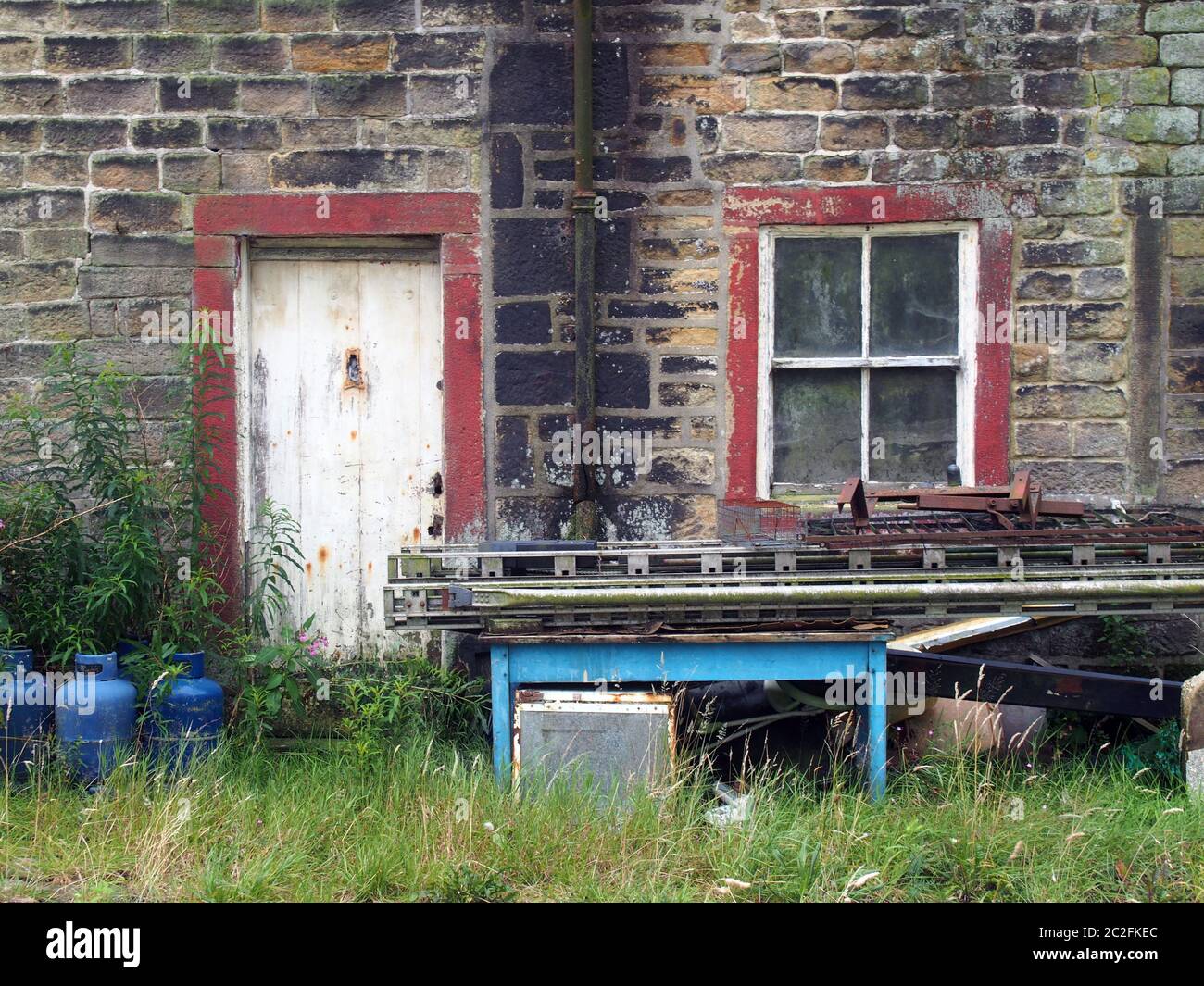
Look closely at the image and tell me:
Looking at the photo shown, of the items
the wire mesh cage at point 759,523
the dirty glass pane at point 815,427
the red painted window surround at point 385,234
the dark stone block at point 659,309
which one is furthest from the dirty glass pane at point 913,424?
the red painted window surround at point 385,234

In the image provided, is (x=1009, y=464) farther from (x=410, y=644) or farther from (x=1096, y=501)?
(x=410, y=644)

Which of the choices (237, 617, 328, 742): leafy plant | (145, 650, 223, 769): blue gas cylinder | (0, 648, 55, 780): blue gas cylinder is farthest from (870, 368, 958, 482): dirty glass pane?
(0, 648, 55, 780): blue gas cylinder

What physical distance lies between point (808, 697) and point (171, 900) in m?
2.75

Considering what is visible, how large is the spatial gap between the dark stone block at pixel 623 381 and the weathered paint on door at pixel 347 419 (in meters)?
0.94

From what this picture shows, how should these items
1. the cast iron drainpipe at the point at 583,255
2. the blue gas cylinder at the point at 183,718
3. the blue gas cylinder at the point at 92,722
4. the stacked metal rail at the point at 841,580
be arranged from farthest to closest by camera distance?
the cast iron drainpipe at the point at 583,255 < the blue gas cylinder at the point at 183,718 < the blue gas cylinder at the point at 92,722 < the stacked metal rail at the point at 841,580

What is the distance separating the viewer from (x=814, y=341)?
22.3ft

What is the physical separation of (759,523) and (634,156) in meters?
2.25

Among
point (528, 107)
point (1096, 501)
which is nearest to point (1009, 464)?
point (1096, 501)

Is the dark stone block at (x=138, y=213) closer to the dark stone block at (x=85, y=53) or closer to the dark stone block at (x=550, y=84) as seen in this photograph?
the dark stone block at (x=85, y=53)

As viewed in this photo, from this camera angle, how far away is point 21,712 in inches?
221

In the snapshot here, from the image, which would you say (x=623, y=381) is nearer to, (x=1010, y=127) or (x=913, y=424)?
(x=913, y=424)

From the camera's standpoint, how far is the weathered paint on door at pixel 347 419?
6.79 meters

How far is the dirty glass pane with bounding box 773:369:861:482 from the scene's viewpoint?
22.3 feet

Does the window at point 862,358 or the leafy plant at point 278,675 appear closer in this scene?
the leafy plant at point 278,675
